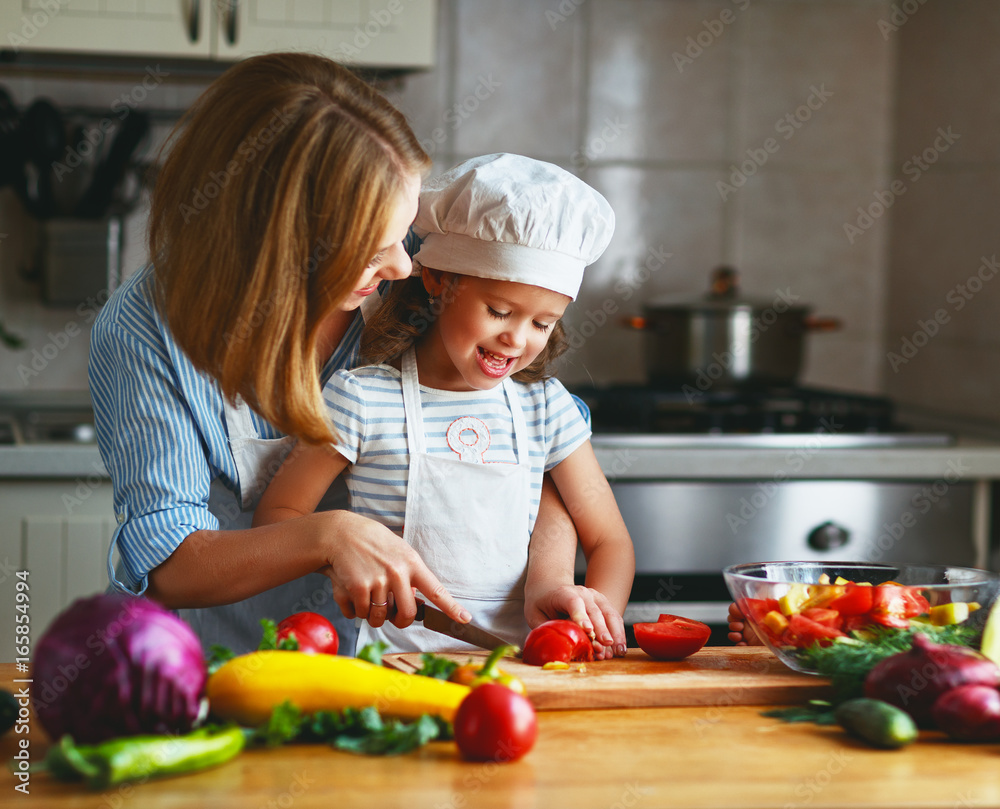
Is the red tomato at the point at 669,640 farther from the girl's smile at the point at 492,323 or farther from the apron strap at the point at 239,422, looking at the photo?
the apron strap at the point at 239,422

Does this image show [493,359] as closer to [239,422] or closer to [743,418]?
[239,422]

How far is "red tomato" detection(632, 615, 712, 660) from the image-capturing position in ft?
3.30

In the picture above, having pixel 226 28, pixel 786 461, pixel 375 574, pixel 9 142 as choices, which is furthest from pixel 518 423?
pixel 9 142

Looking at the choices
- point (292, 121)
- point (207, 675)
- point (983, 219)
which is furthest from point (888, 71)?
point (207, 675)

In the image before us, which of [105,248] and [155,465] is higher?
[105,248]

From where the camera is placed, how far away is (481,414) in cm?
132

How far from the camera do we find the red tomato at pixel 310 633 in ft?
2.93

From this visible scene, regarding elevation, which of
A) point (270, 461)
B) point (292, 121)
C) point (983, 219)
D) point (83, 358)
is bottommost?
point (270, 461)

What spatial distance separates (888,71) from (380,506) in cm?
190

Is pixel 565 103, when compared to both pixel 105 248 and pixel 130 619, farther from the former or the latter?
A: pixel 130 619

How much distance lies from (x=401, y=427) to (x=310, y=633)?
0.40 meters

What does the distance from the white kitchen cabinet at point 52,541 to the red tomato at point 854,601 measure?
127 cm

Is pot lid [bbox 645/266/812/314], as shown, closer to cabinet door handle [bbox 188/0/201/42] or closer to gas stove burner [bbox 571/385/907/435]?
gas stove burner [bbox 571/385/907/435]

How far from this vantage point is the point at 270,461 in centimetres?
126
